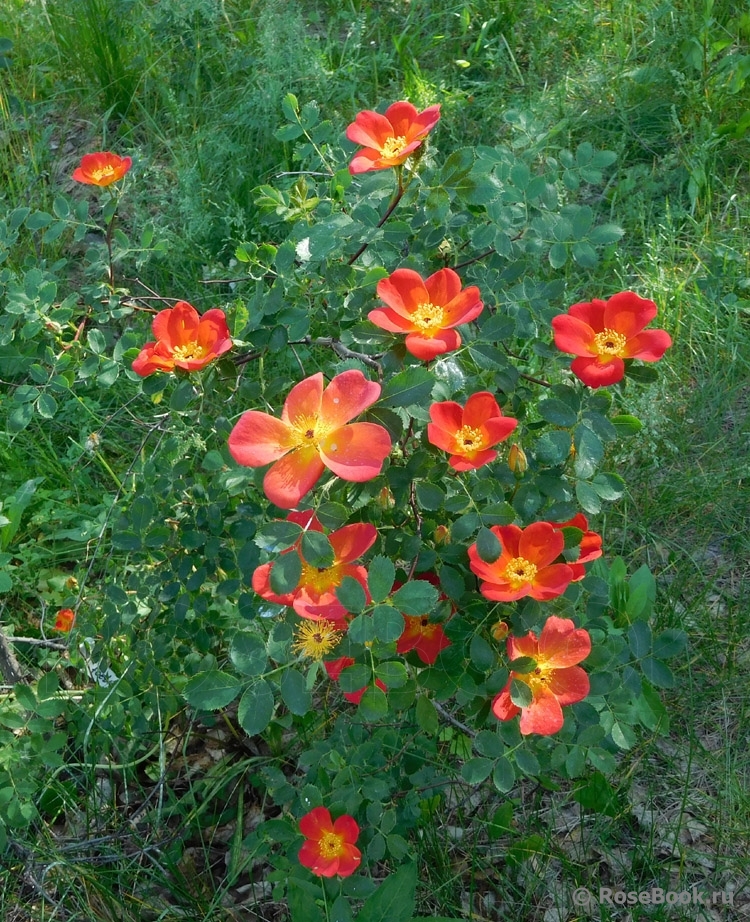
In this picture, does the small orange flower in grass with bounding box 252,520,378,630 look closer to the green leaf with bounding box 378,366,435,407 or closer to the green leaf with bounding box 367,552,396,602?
the green leaf with bounding box 367,552,396,602

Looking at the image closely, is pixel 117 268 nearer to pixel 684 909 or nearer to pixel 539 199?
pixel 539 199

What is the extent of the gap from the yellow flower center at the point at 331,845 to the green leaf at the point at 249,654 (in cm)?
36

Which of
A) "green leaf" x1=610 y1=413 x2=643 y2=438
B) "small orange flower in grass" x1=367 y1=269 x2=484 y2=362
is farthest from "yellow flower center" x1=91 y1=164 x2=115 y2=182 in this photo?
"green leaf" x1=610 y1=413 x2=643 y2=438

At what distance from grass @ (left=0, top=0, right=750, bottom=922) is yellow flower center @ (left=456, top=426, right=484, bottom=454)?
782 mm

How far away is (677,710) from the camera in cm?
183

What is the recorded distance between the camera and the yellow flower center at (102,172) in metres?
1.79

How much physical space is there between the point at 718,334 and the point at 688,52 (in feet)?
3.48

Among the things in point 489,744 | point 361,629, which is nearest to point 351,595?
point 361,629

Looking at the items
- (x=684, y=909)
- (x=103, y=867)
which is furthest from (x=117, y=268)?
(x=684, y=909)

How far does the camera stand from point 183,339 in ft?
4.64

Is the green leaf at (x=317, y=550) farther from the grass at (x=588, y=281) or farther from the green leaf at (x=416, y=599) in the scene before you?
the grass at (x=588, y=281)

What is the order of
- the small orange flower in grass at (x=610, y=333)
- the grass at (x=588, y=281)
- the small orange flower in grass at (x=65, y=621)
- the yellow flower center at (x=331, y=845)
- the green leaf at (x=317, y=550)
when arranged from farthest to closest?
1. the small orange flower in grass at (x=65, y=621)
2. the grass at (x=588, y=281)
3. the yellow flower center at (x=331, y=845)
4. the small orange flower in grass at (x=610, y=333)
5. the green leaf at (x=317, y=550)

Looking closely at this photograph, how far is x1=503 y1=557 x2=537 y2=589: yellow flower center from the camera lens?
1225 mm

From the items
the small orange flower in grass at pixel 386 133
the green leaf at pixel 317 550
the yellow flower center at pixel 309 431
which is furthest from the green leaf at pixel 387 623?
the small orange flower in grass at pixel 386 133
